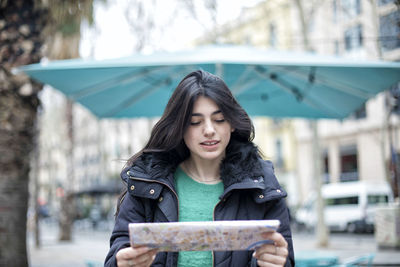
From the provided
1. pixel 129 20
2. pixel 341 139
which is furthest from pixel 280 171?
pixel 129 20

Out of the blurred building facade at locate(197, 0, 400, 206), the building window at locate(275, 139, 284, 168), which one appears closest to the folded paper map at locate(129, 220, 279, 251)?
the blurred building facade at locate(197, 0, 400, 206)

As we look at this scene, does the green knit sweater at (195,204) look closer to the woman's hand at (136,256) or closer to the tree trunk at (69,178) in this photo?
the woman's hand at (136,256)

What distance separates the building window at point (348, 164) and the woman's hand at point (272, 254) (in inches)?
1216

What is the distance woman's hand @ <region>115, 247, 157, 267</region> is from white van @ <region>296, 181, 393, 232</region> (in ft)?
65.1

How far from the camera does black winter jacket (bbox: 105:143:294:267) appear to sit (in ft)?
6.02

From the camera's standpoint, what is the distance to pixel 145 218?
6.32 feet

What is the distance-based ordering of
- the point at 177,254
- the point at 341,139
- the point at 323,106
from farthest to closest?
the point at 341,139 < the point at 323,106 < the point at 177,254

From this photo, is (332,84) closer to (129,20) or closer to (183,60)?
(183,60)

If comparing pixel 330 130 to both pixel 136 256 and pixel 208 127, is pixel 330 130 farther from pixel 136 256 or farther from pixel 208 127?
pixel 136 256

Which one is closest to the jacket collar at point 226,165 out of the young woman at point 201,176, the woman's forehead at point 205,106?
the young woman at point 201,176

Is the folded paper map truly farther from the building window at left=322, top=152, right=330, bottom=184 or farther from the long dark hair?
the building window at left=322, top=152, right=330, bottom=184

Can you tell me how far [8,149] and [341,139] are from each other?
2862cm

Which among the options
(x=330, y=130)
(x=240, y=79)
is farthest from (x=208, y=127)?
(x=330, y=130)

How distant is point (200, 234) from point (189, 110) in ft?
2.13
